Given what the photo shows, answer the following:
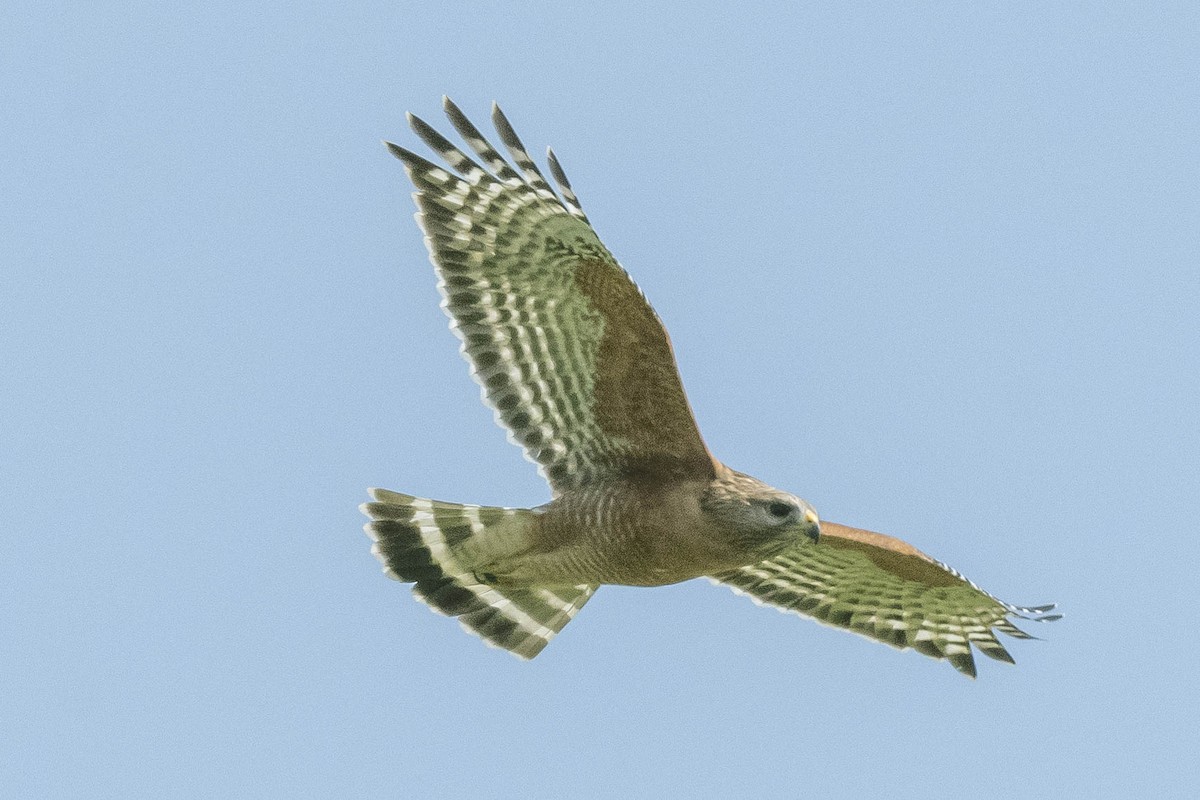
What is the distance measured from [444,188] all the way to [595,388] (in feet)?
4.19

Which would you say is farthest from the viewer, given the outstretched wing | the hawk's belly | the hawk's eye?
the outstretched wing

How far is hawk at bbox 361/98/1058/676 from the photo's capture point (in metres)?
9.27

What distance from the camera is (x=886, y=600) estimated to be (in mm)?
11148

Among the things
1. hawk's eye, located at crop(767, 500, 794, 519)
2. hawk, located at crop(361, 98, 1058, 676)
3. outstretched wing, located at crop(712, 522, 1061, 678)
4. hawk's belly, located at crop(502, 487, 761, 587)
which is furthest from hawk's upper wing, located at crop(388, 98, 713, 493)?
outstretched wing, located at crop(712, 522, 1061, 678)

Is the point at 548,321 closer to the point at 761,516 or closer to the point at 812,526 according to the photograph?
the point at 761,516

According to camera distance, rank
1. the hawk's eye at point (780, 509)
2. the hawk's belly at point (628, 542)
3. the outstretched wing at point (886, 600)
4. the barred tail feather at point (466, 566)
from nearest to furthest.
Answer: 1. the hawk's eye at point (780, 509)
2. the hawk's belly at point (628, 542)
3. the barred tail feather at point (466, 566)
4. the outstretched wing at point (886, 600)

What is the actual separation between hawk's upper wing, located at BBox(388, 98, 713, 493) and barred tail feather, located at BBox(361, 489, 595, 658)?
45 centimetres

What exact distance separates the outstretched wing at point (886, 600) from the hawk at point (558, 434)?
0.41 metres

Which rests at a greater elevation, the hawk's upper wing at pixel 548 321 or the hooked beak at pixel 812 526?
the hawk's upper wing at pixel 548 321

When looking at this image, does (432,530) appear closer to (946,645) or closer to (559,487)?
Result: (559,487)

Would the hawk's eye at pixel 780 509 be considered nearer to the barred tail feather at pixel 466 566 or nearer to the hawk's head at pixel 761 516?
the hawk's head at pixel 761 516

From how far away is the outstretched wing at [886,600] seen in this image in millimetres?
10914

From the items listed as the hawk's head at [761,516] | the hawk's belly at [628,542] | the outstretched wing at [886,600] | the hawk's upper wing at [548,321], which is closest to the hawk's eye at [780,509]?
the hawk's head at [761,516]

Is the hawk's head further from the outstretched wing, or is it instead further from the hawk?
the outstretched wing
